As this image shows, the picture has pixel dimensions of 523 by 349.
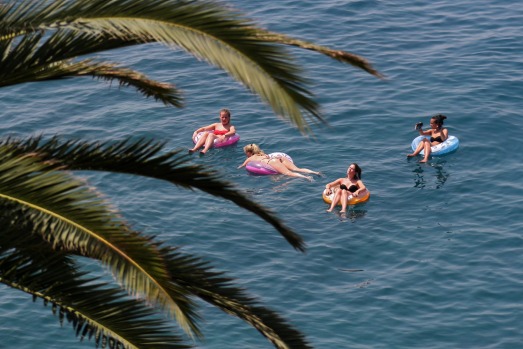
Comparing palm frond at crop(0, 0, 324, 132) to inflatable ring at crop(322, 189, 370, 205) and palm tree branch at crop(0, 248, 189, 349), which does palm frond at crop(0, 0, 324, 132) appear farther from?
inflatable ring at crop(322, 189, 370, 205)

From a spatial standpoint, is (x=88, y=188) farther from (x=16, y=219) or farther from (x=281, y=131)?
(x=281, y=131)

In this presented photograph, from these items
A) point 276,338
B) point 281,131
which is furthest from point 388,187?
point 276,338

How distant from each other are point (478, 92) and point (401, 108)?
2.33m

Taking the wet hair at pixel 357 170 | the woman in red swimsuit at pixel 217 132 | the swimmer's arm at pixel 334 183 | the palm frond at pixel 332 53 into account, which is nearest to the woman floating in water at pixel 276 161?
the swimmer's arm at pixel 334 183

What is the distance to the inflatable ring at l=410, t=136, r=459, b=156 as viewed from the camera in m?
22.3

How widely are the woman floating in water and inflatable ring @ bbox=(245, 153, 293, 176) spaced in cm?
6

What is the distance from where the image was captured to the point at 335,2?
1364 inches

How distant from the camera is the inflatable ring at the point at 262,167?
21.6 m

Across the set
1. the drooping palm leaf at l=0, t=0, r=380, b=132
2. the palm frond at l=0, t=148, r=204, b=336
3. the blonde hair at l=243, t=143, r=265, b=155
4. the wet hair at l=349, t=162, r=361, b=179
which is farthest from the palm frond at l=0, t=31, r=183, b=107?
the blonde hair at l=243, t=143, r=265, b=155

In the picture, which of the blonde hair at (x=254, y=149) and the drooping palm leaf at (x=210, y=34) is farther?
the blonde hair at (x=254, y=149)

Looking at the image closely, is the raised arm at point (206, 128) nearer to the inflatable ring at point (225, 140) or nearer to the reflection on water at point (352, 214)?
the inflatable ring at point (225, 140)

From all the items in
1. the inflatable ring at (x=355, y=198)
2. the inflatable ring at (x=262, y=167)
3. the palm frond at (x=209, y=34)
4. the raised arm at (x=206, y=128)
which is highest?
the raised arm at (x=206, y=128)

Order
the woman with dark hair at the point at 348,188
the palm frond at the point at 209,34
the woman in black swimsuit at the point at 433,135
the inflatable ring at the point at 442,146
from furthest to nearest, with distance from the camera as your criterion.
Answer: the inflatable ring at the point at 442,146 → the woman in black swimsuit at the point at 433,135 → the woman with dark hair at the point at 348,188 → the palm frond at the point at 209,34

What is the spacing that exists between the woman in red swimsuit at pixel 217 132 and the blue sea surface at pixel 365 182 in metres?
0.32
